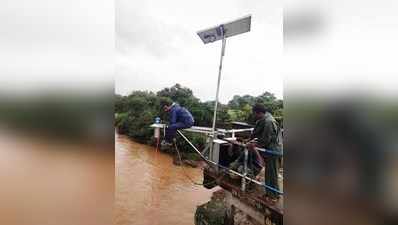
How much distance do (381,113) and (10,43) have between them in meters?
1.56

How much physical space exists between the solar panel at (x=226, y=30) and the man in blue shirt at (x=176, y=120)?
44 cm

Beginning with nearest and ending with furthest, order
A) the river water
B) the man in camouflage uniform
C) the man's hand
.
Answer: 1. the man in camouflage uniform
2. the man's hand
3. the river water

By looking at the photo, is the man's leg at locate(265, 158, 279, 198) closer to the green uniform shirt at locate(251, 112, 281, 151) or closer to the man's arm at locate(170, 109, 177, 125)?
the green uniform shirt at locate(251, 112, 281, 151)

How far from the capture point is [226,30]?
6.24 ft

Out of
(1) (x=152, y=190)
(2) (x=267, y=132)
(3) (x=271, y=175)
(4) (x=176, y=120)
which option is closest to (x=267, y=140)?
(2) (x=267, y=132)

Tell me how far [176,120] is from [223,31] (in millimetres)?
603

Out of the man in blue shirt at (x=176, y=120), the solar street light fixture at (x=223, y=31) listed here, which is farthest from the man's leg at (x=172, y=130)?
the solar street light fixture at (x=223, y=31)

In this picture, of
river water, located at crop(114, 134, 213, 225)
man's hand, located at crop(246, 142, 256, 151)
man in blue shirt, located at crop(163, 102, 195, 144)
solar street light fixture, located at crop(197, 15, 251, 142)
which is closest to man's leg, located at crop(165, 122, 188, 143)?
man in blue shirt, located at crop(163, 102, 195, 144)

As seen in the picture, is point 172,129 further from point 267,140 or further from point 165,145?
point 267,140

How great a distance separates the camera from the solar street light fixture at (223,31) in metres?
1.84

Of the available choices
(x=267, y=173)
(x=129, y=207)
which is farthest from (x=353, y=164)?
(x=129, y=207)

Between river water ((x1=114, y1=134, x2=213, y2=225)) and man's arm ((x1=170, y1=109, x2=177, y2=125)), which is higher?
man's arm ((x1=170, y1=109, x2=177, y2=125))

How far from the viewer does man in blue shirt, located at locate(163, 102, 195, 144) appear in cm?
204

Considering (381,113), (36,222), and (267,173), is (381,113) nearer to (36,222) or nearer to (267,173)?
(267,173)
